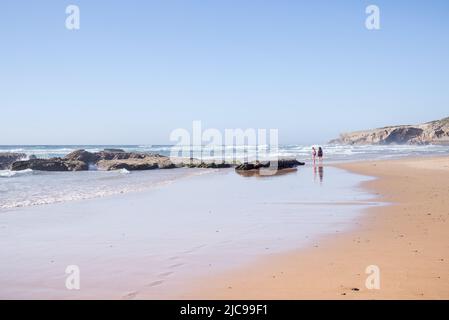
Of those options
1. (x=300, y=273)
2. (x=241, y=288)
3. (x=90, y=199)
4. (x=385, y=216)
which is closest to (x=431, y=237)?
(x=385, y=216)

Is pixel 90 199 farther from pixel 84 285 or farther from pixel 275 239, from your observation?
pixel 84 285

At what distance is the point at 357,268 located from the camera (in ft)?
20.4

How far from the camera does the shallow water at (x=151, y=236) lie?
5.98 meters

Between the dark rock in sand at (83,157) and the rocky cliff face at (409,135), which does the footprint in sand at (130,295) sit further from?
the rocky cliff face at (409,135)

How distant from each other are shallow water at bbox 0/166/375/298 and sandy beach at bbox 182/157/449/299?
17.2 inches

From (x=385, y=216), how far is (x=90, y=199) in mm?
9693

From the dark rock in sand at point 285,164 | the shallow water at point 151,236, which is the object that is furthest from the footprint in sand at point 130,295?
the dark rock in sand at point 285,164

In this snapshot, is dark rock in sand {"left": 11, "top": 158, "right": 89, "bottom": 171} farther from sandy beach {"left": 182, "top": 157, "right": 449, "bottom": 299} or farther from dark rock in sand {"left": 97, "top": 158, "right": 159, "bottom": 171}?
sandy beach {"left": 182, "top": 157, "right": 449, "bottom": 299}

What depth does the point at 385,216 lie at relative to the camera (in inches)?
418

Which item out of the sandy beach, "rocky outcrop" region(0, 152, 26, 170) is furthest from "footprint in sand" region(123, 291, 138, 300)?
"rocky outcrop" region(0, 152, 26, 170)

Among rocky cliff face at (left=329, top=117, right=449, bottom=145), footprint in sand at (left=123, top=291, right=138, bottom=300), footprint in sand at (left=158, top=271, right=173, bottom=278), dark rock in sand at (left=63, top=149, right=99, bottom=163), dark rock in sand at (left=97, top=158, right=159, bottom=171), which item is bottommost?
footprint in sand at (left=123, top=291, right=138, bottom=300)

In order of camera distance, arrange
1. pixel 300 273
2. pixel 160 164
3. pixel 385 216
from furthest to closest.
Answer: pixel 160 164 < pixel 385 216 < pixel 300 273

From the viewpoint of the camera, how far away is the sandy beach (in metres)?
5.30

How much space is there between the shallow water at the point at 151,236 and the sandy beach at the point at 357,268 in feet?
1.43
